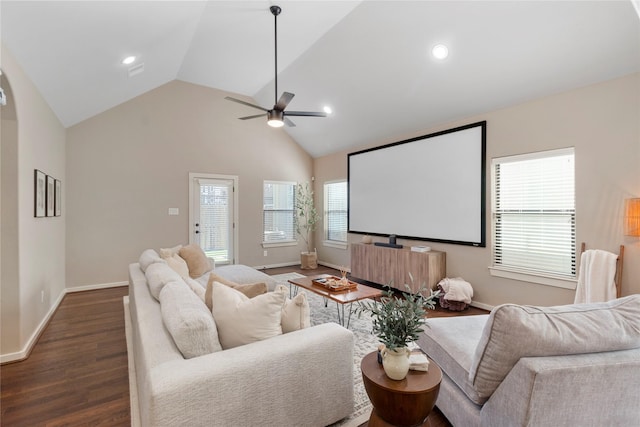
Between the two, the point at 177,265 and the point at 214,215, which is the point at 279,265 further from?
the point at 177,265

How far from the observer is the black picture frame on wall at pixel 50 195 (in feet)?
12.2

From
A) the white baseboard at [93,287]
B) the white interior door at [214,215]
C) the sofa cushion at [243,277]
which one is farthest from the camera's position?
the white interior door at [214,215]

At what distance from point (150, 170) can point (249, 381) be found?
5241 millimetres

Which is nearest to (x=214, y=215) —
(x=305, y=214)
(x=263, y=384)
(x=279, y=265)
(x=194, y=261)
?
(x=279, y=265)

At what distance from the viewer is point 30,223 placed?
311 cm

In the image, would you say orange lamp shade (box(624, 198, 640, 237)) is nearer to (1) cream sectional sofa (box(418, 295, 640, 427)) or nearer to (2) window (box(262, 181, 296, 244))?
(1) cream sectional sofa (box(418, 295, 640, 427))

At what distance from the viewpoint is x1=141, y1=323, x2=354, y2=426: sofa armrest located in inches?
51.6

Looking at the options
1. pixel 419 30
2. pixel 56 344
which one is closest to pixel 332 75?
pixel 419 30

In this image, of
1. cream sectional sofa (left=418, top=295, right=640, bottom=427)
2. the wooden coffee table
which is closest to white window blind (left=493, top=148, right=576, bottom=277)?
the wooden coffee table

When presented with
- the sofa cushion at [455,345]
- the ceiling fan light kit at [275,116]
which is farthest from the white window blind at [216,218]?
the sofa cushion at [455,345]

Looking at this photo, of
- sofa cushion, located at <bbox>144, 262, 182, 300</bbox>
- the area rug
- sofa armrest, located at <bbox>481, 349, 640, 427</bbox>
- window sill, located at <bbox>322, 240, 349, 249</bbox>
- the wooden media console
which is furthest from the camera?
window sill, located at <bbox>322, 240, 349, 249</bbox>

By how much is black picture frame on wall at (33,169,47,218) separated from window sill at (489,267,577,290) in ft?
18.0

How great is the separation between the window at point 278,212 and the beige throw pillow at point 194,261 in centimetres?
270

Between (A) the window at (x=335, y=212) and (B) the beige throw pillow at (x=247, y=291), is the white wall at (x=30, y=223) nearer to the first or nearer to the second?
(B) the beige throw pillow at (x=247, y=291)
